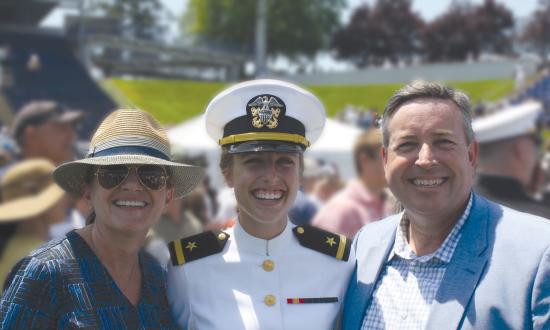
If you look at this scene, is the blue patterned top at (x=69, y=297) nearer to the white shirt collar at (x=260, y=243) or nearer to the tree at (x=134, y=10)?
the white shirt collar at (x=260, y=243)

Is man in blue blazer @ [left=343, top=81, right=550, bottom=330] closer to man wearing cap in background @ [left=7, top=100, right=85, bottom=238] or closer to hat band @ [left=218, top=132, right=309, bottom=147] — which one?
hat band @ [left=218, top=132, right=309, bottom=147]

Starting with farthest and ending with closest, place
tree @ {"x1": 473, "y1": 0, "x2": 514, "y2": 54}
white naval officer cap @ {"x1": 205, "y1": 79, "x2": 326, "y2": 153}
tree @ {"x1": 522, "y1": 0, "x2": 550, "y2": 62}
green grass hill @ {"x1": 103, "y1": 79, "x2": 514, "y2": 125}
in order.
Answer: tree @ {"x1": 473, "y1": 0, "x2": 514, "y2": 54}
tree @ {"x1": 522, "y1": 0, "x2": 550, "y2": 62}
green grass hill @ {"x1": 103, "y1": 79, "x2": 514, "y2": 125}
white naval officer cap @ {"x1": 205, "y1": 79, "x2": 326, "y2": 153}

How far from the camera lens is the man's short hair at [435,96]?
8.98ft

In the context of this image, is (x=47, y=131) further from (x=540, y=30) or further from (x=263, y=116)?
(x=540, y=30)

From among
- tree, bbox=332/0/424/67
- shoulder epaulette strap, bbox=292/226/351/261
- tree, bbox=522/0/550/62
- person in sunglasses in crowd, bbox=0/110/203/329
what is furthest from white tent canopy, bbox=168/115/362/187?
tree, bbox=332/0/424/67

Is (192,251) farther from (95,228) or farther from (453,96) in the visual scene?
(453,96)

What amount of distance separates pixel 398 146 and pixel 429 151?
122 mm

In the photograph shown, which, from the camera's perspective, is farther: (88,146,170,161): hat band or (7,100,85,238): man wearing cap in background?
(7,100,85,238): man wearing cap in background

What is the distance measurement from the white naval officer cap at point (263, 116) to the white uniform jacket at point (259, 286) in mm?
361

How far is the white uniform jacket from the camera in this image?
9.58 feet

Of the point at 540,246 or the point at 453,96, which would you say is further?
the point at 453,96

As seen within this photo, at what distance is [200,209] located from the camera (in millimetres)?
6336

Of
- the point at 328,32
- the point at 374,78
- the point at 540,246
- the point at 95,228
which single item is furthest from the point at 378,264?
the point at 328,32

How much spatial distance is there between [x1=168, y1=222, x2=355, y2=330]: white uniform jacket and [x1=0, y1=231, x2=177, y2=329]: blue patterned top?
197 millimetres
